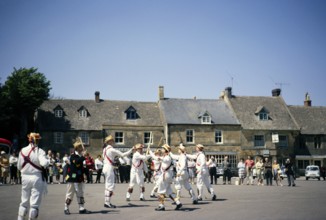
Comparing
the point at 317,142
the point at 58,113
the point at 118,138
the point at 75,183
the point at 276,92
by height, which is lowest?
the point at 75,183

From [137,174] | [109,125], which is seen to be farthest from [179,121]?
[137,174]

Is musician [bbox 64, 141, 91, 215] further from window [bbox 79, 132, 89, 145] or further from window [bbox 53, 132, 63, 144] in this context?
window [bbox 53, 132, 63, 144]

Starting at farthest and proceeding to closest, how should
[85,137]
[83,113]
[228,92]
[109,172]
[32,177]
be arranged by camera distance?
[228,92]
[83,113]
[85,137]
[109,172]
[32,177]

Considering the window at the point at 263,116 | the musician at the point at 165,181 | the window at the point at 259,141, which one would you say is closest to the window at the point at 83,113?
the window at the point at 259,141

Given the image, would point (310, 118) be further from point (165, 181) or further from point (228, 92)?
point (165, 181)

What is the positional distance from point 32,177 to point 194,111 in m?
40.6

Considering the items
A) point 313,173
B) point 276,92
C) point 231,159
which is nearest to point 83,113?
point 231,159

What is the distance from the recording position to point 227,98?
5188 centimetres

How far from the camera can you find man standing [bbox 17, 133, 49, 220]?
29.8ft

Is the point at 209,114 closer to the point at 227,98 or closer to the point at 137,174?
the point at 227,98

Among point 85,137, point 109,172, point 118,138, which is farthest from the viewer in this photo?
point 118,138

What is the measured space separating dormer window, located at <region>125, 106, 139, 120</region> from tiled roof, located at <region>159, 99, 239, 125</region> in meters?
3.39

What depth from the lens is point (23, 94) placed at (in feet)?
164

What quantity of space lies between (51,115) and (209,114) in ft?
63.5
